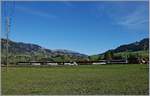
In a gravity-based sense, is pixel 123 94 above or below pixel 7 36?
below

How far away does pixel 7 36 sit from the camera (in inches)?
2520

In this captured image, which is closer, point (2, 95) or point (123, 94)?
point (2, 95)

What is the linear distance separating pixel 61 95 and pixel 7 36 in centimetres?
5088

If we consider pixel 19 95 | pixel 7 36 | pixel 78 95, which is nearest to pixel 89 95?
pixel 78 95

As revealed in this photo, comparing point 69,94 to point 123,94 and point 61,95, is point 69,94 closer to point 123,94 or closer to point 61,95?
point 61,95

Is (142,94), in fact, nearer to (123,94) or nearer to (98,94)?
(123,94)

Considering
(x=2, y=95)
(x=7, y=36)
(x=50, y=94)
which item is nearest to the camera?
(x=2, y=95)

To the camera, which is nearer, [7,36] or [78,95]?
[78,95]

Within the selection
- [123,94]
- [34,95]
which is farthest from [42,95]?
[123,94]

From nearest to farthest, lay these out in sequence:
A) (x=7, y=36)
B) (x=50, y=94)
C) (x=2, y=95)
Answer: (x=2, y=95), (x=50, y=94), (x=7, y=36)

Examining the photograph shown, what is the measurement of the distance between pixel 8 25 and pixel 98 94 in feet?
168

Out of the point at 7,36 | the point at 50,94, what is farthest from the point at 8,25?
the point at 50,94

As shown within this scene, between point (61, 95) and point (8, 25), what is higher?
point (8, 25)

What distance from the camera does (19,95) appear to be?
14.1 meters
